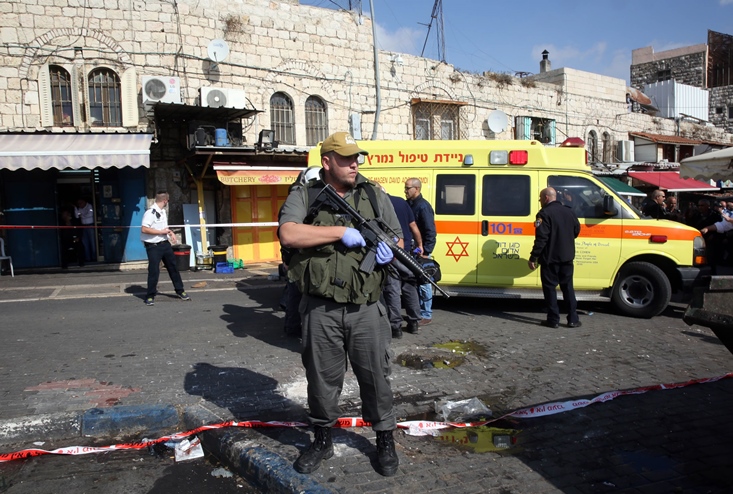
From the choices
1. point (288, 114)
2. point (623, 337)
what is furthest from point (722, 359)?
point (288, 114)

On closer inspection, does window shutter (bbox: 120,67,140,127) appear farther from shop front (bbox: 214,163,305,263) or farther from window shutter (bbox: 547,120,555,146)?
window shutter (bbox: 547,120,555,146)

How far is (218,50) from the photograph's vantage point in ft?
46.5

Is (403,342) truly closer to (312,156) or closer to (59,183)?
(312,156)

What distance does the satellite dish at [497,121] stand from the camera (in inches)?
737

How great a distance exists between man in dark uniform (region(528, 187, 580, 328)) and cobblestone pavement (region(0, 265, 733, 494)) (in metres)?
0.33

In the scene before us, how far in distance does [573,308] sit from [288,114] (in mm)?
11598

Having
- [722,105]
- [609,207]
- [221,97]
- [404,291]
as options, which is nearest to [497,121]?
Answer: [221,97]

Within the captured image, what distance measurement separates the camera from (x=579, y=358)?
215 inches

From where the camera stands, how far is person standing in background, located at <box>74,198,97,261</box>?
13477 millimetres

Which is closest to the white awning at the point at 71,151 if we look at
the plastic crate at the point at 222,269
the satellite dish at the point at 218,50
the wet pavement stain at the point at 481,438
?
the plastic crate at the point at 222,269

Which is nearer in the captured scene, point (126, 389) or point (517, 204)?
point (126, 389)

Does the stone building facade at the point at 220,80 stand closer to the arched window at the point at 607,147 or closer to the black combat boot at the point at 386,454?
the arched window at the point at 607,147

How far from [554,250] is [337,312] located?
14.5ft

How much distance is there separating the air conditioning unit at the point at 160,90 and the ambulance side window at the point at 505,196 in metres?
9.17
